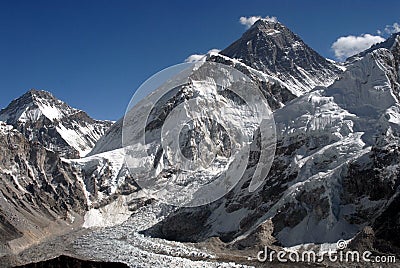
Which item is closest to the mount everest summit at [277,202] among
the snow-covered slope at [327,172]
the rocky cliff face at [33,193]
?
the snow-covered slope at [327,172]

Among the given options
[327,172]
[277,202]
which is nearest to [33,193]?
[277,202]

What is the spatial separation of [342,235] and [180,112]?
124 meters

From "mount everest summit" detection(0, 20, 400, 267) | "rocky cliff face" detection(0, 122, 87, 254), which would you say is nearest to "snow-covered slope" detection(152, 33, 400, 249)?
"mount everest summit" detection(0, 20, 400, 267)

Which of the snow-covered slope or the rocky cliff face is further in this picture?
the rocky cliff face

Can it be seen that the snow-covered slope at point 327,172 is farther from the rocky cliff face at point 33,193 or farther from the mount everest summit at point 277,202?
the rocky cliff face at point 33,193

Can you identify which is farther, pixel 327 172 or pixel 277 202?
pixel 327 172

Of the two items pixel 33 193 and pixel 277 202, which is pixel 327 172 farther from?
pixel 33 193

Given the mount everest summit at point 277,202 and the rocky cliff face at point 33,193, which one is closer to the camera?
the mount everest summit at point 277,202

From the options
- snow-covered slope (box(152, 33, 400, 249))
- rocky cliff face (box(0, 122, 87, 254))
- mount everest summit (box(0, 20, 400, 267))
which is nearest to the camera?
mount everest summit (box(0, 20, 400, 267))

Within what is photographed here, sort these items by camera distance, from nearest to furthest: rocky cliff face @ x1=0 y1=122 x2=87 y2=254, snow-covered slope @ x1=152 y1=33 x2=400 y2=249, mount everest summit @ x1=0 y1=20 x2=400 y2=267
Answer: mount everest summit @ x1=0 y1=20 x2=400 y2=267 < snow-covered slope @ x1=152 y1=33 x2=400 y2=249 < rocky cliff face @ x1=0 y1=122 x2=87 y2=254

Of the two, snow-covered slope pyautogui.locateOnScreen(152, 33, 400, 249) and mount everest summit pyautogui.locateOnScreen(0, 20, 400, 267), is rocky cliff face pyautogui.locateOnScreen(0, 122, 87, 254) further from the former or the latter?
snow-covered slope pyautogui.locateOnScreen(152, 33, 400, 249)

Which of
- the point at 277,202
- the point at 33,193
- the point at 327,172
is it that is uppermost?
the point at 33,193

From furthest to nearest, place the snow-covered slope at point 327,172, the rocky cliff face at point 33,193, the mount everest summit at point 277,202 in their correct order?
the rocky cliff face at point 33,193 < the snow-covered slope at point 327,172 < the mount everest summit at point 277,202

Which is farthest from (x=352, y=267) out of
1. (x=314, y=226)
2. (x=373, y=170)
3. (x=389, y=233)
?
→ (x=373, y=170)
